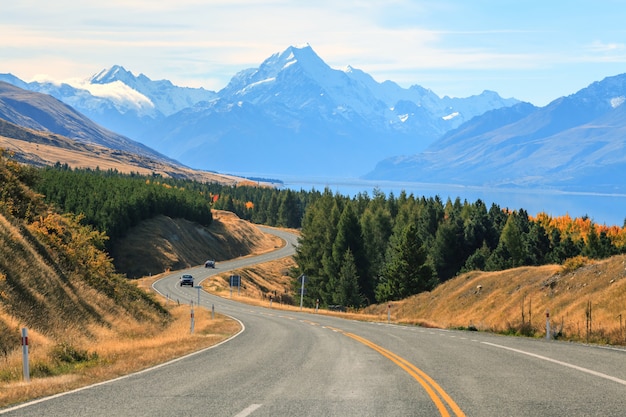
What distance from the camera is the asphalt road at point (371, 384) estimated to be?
10844 millimetres

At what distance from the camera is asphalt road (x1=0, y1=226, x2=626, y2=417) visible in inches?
427

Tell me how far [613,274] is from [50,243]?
29.1m

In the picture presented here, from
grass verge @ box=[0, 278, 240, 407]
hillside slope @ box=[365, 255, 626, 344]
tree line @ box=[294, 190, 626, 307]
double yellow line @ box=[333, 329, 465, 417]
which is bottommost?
grass verge @ box=[0, 278, 240, 407]

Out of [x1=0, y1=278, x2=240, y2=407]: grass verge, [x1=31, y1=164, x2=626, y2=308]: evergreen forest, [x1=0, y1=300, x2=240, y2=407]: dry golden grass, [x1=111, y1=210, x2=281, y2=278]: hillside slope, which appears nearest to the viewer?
[x1=0, y1=300, x2=240, y2=407]: dry golden grass

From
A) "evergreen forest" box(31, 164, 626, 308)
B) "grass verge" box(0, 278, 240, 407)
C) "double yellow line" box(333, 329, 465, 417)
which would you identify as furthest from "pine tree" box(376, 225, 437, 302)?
"double yellow line" box(333, 329, 465, 417)

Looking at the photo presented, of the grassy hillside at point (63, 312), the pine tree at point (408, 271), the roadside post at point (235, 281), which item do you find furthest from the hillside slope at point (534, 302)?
the roadside post at point (235, 281)

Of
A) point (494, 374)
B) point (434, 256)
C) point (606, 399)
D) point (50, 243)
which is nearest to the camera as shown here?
point (606, 399)

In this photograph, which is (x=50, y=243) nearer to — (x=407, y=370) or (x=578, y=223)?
(x=407, y=370)

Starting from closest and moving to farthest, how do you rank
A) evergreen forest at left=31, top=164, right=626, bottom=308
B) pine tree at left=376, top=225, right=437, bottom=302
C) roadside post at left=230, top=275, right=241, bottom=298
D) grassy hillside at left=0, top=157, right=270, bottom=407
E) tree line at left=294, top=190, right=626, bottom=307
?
1. grassy hillside at left=0, top=157, right=270, bottom=407
2. pine tree at left=376, top=225, right=437, bottom=302
3. tree line at left=294, top=190, right=626, bottom=307
4. evergreen forest at left=31, top=164, right=626, bottom=308
5. roadside post at left=230, top=275, right=241, bottom=298

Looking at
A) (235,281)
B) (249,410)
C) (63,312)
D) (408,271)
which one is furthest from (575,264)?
(235,281)

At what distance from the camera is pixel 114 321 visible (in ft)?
105

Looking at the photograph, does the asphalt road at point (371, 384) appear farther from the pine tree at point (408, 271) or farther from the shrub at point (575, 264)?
the pine tree at point (408, 271)

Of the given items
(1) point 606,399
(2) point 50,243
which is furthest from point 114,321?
(1) point 606,399

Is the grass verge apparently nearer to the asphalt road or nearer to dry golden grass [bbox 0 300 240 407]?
dry golden grass [bbox 0 300 240 407]
